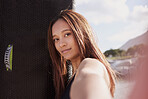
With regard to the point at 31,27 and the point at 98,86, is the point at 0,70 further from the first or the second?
the point at 98,86

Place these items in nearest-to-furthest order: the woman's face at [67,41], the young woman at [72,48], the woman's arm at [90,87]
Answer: the woman's arm at [90,87] → the young woman at [72,48] → the woman's face at [67,41]

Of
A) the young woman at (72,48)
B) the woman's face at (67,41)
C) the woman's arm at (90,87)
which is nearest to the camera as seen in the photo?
the woman's arm at (90,87)

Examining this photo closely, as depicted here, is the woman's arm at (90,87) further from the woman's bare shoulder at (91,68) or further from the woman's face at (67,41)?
the woman's face at (67,41)

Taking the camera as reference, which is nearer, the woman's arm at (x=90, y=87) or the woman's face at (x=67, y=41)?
the woman's arm at (x=90, y=87)

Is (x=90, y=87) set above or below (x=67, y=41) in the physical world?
below

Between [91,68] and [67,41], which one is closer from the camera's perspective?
[91,68]

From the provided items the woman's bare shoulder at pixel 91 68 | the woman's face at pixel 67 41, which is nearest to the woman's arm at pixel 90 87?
the woman's bare shoulder at pixel 91 68

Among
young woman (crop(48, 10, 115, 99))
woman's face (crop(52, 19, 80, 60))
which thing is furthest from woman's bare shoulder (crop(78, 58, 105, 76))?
woman's face (crop(52, 19, 80, 60))

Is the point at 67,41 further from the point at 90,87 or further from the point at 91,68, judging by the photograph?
the point at 90,87

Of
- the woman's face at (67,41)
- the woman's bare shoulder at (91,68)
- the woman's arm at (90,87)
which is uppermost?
the woman's face at (67,41)

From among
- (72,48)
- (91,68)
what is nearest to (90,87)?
(91,68)

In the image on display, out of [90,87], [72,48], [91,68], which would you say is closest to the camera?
[90,87]

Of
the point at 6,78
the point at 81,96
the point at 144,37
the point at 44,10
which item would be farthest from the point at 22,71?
the point at 144,37

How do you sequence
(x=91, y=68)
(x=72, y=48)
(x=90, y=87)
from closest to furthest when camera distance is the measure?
(x=90, y=87) < (x=91, y=68) < (x=72, y=48)
